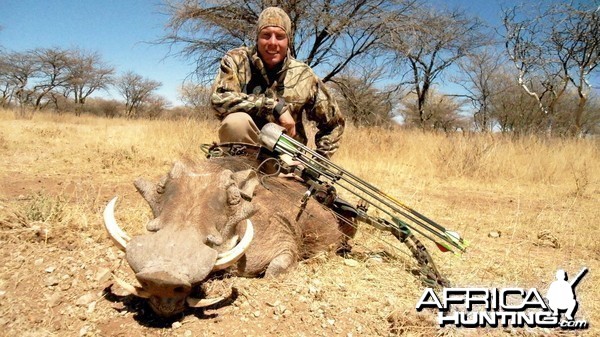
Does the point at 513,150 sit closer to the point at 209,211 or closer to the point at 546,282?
the point at 546,282

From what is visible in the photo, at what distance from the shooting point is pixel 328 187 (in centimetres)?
275

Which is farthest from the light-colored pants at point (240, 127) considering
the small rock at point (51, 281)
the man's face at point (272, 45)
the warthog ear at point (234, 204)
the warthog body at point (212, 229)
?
the small rock at point (51, 281)

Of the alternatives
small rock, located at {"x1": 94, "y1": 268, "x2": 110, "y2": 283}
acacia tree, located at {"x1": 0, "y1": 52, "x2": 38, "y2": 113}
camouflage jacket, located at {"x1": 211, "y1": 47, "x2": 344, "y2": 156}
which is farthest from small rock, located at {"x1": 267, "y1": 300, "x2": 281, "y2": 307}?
acacia tree, located at {"x1": 0, "y1": 52, "x2": 38, "y2": 113}

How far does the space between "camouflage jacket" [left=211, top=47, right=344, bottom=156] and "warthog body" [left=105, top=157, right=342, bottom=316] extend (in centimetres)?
59

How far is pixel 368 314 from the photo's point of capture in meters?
1.94

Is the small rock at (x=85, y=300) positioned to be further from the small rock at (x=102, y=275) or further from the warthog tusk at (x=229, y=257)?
the warthog tusk at (x=229, y=257)

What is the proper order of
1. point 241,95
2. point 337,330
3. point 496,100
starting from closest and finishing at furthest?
1. point 337,330
2. point 241,95
3. point 496,100

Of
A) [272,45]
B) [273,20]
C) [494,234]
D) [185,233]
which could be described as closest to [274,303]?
[185,233]

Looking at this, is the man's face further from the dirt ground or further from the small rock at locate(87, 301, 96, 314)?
the small rock at locate(87, 301, 96, 314)

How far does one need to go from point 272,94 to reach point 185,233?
2.07 m

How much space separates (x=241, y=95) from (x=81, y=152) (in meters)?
5.25

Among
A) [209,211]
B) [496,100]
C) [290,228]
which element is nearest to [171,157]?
[290,228]

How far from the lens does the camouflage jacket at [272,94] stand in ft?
10.2

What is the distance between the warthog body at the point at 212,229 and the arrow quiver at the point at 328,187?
13 centimetres
